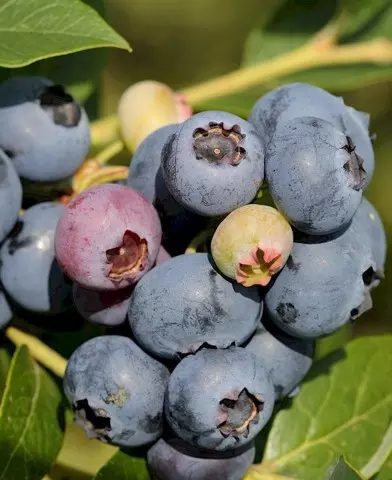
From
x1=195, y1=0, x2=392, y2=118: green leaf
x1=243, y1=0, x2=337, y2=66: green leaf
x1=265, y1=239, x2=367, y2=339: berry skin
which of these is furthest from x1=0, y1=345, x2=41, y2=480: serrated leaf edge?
x1=243, y1=0, x2=337, y2=66: green leaf

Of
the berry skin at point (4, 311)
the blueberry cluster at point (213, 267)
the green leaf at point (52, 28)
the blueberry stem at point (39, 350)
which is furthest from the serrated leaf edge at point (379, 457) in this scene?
the green leaf at point (52, 28)

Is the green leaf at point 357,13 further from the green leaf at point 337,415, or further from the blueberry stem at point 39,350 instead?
the blueberry stem at point 39,350

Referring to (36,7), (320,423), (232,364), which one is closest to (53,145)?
(36,7)

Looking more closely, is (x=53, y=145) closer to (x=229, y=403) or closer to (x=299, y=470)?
(x=229, y=403)

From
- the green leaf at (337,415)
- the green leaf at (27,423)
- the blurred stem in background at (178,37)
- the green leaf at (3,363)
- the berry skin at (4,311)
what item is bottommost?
the blurred stem in background at (178,37)

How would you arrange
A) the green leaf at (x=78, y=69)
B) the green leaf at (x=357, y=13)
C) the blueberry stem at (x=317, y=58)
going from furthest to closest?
1. the green leaf at (x=357, y=13)
2. the blueberry stem at (x=317, y=58)
3. the green leaf at (x=78, y=69)

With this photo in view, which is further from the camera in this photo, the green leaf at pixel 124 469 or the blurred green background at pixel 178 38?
the blurred green background at pixel 178 38

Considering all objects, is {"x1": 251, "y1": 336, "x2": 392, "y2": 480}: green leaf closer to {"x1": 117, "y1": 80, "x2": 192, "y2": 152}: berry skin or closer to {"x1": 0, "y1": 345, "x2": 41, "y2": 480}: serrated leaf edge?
{"x1": 0, "y1": 345, "x2": 41, "y2": 480}: serrated leaf edge
